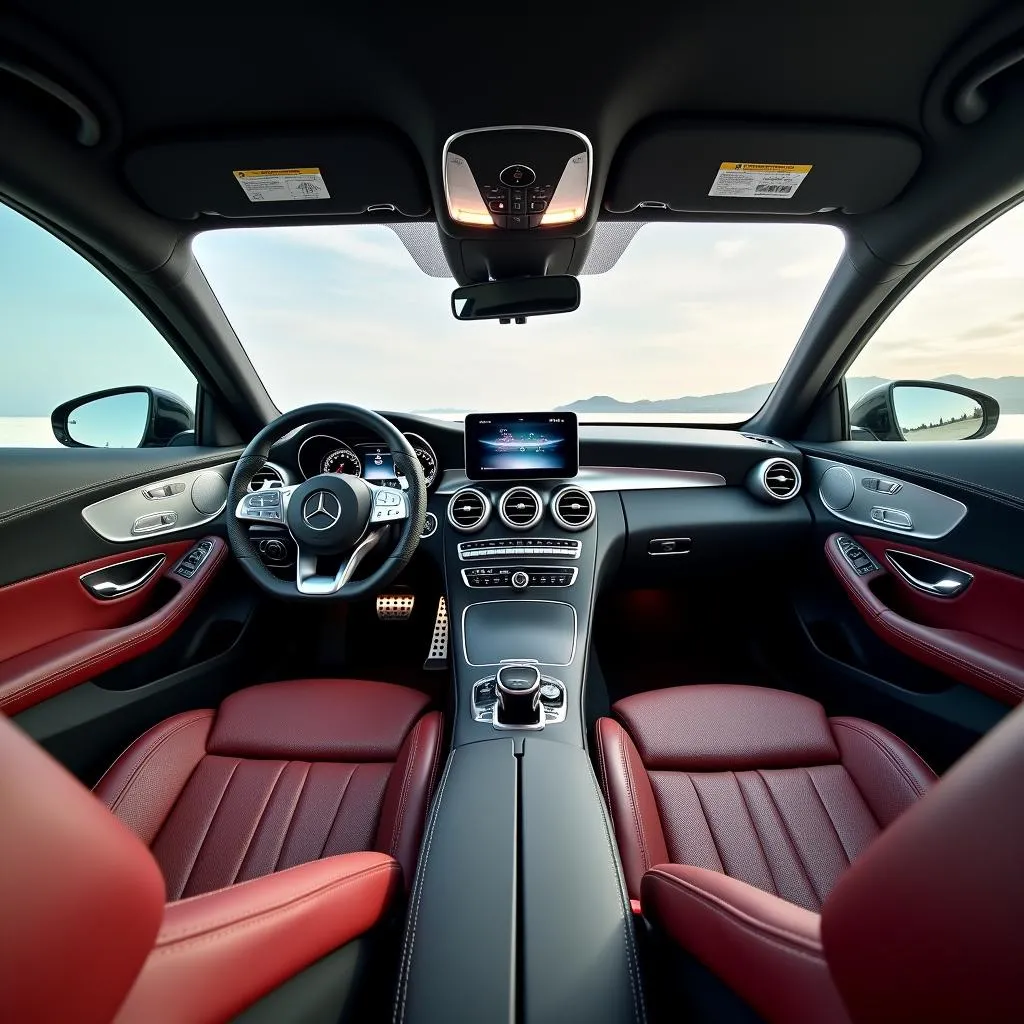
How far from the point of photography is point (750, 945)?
61cm

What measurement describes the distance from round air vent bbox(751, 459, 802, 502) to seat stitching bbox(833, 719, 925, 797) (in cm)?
105

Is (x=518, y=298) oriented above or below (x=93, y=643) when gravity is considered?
above

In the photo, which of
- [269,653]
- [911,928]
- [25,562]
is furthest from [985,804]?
[269,653]

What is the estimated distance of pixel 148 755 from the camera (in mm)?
1345

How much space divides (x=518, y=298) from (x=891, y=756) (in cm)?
196

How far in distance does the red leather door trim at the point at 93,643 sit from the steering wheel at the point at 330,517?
432mm

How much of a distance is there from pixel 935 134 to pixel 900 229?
1.14ft

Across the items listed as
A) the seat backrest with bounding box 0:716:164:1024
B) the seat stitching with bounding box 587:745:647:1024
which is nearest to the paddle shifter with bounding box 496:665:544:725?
the seat stitching with bounding box 587:745:647:1024

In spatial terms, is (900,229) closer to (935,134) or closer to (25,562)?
(935,134)

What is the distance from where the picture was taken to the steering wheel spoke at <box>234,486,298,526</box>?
174 centimetres

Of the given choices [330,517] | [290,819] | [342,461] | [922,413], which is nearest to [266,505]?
[330,517]

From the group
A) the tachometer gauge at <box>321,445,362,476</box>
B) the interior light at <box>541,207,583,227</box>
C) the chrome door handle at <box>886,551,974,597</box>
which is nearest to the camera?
the chrome door handle at <box>886,551,974,597</box>

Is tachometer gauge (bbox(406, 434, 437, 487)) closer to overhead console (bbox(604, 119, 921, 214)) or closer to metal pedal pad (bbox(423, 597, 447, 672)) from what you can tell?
metal pedal pad (bbox(423, 597, 447, 672))

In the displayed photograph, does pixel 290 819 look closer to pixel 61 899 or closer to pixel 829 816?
pixel 61 899
